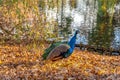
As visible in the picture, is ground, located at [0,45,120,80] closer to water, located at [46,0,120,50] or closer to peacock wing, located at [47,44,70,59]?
peacock wing, located at [47,44,70,59]

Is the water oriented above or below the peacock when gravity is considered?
below

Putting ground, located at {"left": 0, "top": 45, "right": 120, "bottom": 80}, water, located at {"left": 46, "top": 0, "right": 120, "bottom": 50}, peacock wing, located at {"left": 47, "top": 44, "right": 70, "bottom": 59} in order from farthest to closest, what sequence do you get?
water, located at {"left": 46, "top": 0, "right": 120, "bottom": 50} < peacock wing, located at {"left": 47, "top": 44, "right": 70, "bottom": 59} < ground, located at {"left": 0, "top": 45, "right": 120, "bottom": 80}

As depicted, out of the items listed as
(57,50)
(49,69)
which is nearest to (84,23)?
(57,50)

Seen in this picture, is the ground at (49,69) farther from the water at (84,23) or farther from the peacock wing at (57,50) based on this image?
the water at (84,23)

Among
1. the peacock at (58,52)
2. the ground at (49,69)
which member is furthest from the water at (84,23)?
the peacock at (58,52)

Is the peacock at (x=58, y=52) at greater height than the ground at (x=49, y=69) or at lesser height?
greater

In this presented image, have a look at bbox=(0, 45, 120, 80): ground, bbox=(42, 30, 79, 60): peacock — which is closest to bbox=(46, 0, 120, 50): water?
bbox=(0, 45, 120, 80): ground

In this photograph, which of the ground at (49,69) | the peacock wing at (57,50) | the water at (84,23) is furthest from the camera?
the water at (84,23)

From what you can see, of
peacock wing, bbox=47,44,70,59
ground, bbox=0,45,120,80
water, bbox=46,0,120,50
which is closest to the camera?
ground, bbox=0,45,120,80

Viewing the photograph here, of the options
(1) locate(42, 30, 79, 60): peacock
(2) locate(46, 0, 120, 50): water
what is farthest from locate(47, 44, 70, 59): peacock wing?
(2) locate(46, 0, 120, 50): water

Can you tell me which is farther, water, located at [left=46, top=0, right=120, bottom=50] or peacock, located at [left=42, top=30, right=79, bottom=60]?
water, located at [left=46, top=0, right=120, bottom=50]

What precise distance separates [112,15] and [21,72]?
69.3 ft

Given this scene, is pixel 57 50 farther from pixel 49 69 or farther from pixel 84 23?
pixel 84 23

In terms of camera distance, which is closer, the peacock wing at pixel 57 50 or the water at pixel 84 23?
the peacock wing at pixel 57 50
